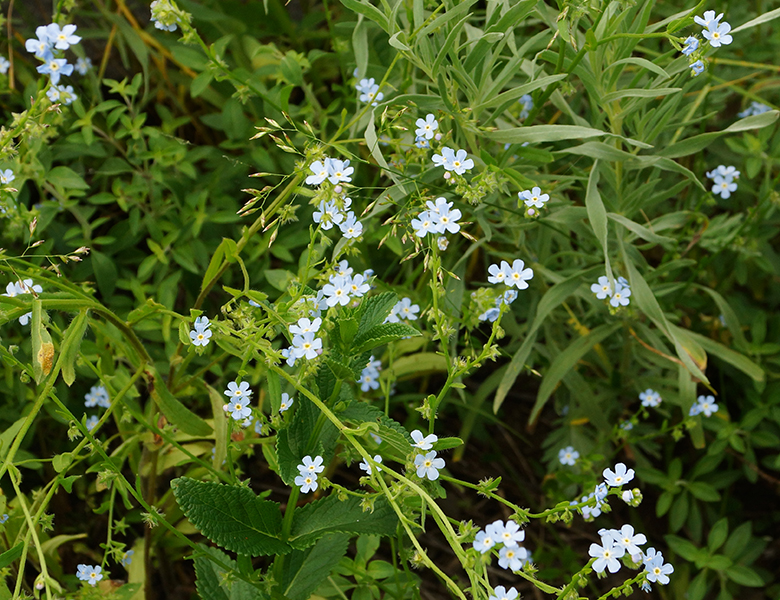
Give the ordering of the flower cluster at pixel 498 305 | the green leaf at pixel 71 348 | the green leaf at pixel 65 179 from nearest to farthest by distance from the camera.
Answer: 1. the green leaf at pixel 71 348
2. the flower cluster at pixel 498 305
3. the green leaf at pixel 65 179

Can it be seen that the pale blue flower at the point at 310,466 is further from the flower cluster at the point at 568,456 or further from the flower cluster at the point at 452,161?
the flower cluster at the point at 568,456

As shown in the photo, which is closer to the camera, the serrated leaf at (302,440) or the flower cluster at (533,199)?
the serrated leaf at (302,440)

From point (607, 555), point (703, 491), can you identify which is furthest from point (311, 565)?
point (703, 491)

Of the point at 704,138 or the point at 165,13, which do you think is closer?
the point at 165,13

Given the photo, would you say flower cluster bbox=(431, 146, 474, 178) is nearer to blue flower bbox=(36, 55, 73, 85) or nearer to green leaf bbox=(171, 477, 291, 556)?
green leaf bbox=(171, 477, 291, 556)

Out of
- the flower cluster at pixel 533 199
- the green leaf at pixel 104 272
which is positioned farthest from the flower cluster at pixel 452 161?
the green leaf at pixel 104 272

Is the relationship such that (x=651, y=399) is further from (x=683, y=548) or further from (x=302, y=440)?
(x=302, y=440)
